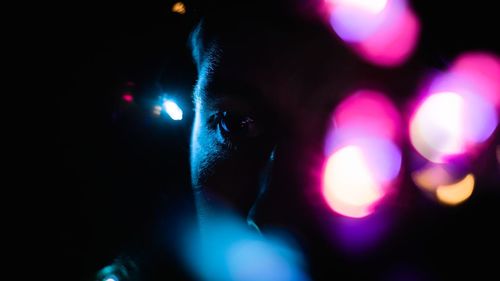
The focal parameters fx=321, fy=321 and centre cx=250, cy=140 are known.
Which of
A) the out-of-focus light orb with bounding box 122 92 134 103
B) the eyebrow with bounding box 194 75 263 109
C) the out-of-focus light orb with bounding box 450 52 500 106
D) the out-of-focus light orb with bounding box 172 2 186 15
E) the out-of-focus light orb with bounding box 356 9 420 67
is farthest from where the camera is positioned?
the out-of-focus light orb with bounding box 122 92 134 103

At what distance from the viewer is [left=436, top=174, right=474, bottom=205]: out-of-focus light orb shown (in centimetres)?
110

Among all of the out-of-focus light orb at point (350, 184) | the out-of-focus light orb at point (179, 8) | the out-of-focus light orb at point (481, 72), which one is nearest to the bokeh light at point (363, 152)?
the out-of-focus light orb at point (350, 184)

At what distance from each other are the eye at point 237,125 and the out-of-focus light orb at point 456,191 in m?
0.67

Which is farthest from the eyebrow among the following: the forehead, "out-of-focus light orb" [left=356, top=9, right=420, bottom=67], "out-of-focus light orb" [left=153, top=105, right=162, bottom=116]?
"out-of-focus light orb" [left=153, top=105, right=162, bottom=116]

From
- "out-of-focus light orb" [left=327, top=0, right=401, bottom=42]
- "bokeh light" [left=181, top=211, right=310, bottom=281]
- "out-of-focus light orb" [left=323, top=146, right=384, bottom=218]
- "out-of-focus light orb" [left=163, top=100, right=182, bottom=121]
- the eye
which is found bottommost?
"bokeh light" [left=181, top=211, right=310, bottom=281]

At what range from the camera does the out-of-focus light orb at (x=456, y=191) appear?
1.10 meters

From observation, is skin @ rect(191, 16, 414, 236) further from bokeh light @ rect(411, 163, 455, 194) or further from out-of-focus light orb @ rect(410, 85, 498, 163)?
bokeh light @ rect(411, 163, 455, 194)

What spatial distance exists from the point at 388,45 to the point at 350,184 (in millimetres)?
496

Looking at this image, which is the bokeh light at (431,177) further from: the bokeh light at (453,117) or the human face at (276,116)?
the human face at (276,116)

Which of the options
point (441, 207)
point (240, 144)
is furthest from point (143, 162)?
point (441, 207)

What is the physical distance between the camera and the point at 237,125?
127 cm

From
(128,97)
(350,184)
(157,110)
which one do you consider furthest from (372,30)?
(128,97)

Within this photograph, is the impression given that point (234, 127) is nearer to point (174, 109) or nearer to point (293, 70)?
point (293, 70)

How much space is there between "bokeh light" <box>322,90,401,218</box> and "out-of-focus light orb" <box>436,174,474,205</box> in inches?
7.0
